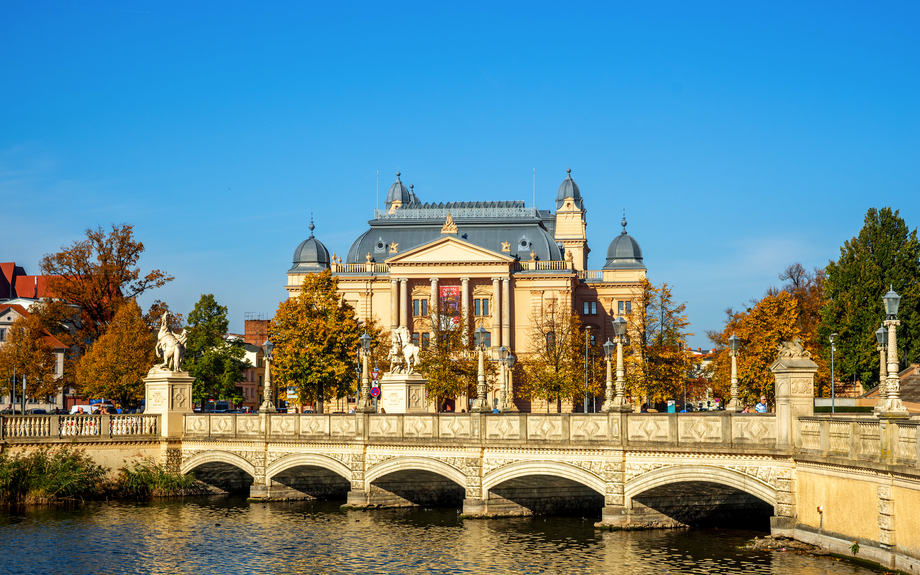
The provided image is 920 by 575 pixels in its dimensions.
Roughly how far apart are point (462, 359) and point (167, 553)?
46.0 m

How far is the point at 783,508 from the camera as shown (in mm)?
27125

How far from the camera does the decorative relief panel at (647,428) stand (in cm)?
2975

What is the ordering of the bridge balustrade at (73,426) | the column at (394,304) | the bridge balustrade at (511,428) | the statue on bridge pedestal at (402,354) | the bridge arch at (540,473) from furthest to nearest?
the column at (394,304) → the statue on bridge pedestal at (402,354) → the bridge balustrade at (73,426) → the bridge arch at (540,473) → the bridge balustrade at (511,428)

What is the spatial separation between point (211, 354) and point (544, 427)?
52.7 m

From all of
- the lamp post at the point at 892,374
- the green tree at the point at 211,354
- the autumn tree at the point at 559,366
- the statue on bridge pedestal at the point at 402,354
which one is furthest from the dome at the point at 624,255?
the lamp post at the point at 892,374

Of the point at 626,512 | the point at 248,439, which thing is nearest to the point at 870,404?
the point at 626,512

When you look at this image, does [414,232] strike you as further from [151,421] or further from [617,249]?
[151,421]

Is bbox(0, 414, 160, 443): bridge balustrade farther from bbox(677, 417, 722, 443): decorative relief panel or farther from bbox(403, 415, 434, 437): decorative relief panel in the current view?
bbox(677, 417, 722, 443): decorative relief panel

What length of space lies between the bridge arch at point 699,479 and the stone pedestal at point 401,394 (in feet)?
38.2

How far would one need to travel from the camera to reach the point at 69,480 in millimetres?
38812

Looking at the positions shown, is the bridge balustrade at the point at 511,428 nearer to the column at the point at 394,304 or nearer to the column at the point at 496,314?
the column at the point at 394,304

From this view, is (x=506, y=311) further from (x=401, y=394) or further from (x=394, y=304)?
(x=401, y=394)

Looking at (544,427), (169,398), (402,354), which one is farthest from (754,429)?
(169,398)

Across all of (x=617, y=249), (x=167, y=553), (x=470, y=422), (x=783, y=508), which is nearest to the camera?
(x=783, y=508)
